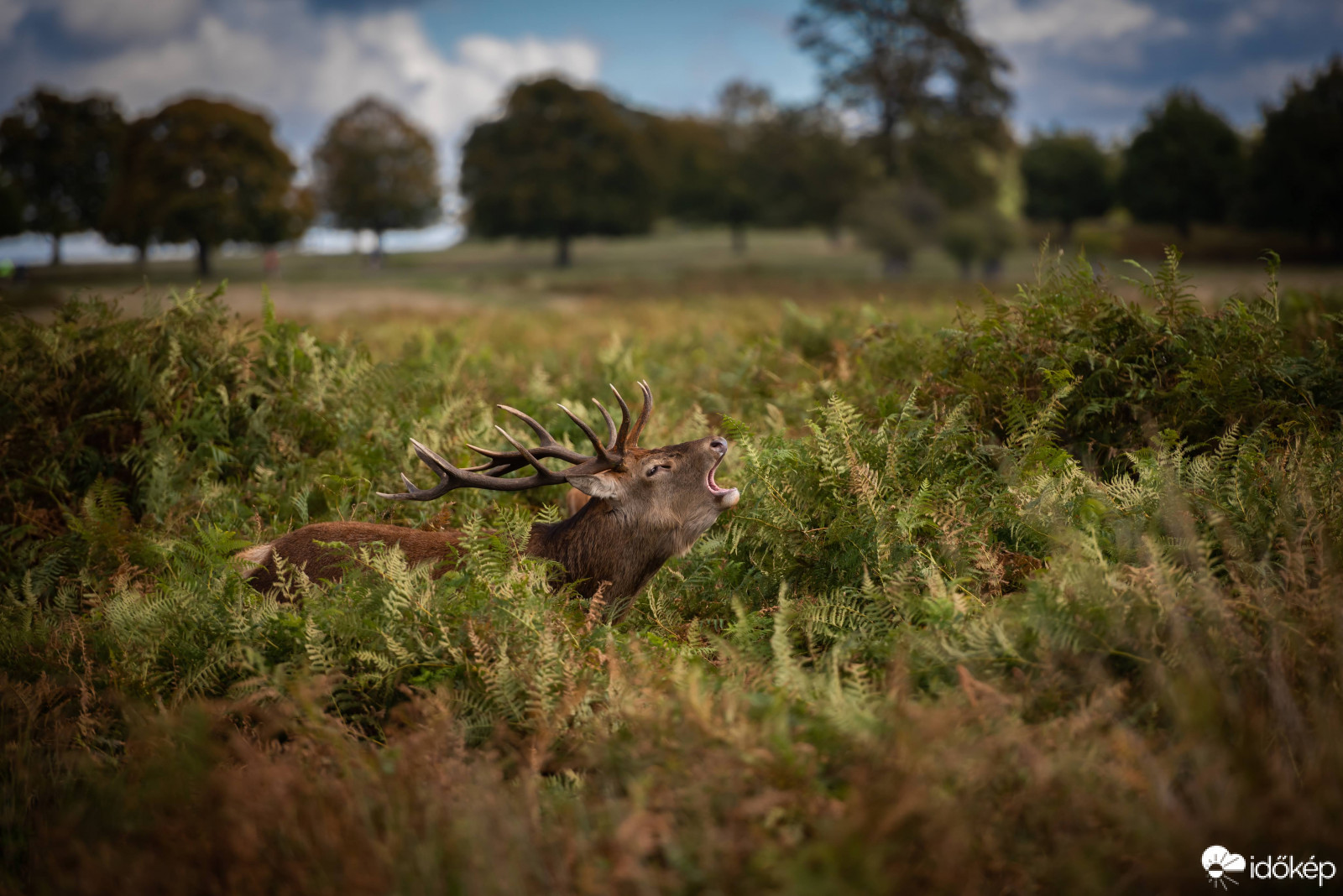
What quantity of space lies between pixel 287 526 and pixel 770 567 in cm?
339

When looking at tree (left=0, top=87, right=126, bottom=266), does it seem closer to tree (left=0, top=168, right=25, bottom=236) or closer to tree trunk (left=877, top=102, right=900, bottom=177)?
tree (left=0, top=168, right=25, bottom=236)

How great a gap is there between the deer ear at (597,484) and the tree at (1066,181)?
48.3 m

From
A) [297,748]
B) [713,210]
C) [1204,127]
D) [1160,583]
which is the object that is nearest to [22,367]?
[297,748]

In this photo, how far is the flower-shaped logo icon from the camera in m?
→ 2.31

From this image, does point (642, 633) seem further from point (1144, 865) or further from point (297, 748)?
point (1144, 865)

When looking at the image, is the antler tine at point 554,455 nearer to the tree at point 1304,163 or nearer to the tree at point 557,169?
the tree at point 1304,163

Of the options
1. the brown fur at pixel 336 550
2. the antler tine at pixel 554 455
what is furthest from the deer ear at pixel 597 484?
the brown fur at pixel 336 550

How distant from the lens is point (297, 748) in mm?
3236

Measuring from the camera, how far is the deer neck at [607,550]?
4.98m

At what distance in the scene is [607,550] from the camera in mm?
5004

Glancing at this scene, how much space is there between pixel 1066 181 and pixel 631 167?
24765 mm

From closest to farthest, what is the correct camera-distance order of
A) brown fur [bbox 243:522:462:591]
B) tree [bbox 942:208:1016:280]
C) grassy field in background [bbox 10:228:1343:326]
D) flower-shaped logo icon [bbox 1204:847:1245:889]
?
flower-shaped logo icon [bbox 1204:847:1245:889] < brown fur [bbox 243:522:462:591] < grassy field in background [bbox 10:228:1343:326] < tree [bbox 942:208:1016:280]

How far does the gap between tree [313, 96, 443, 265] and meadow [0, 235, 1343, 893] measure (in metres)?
49.7

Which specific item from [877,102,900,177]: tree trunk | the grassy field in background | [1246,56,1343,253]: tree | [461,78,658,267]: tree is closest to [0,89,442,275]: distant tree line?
the grassy field in background
